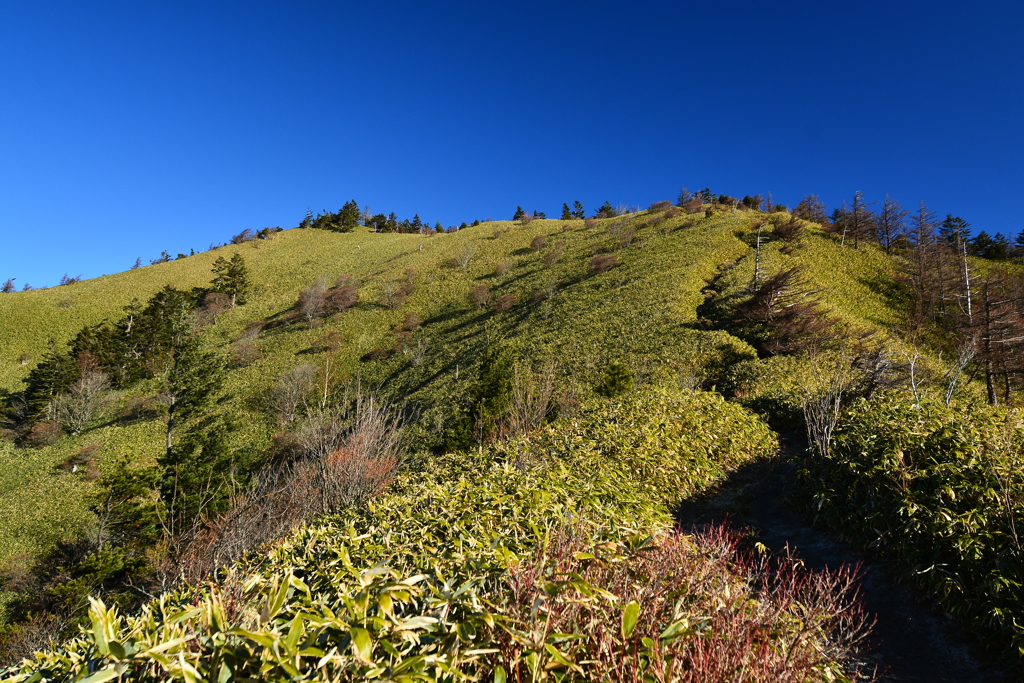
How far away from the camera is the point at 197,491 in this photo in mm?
21016

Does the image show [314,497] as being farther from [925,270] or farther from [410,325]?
[925,270]

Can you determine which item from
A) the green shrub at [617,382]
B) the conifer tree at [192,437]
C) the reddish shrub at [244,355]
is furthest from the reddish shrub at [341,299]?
the green shrub at [617,382]

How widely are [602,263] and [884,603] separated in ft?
136

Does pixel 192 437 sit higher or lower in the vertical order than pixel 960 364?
lower

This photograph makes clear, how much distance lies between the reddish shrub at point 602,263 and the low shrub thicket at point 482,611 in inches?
1575

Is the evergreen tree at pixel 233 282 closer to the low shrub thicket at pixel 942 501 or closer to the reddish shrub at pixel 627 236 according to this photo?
the reddish shrub at pixel 627 236

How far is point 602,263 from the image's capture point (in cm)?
4456

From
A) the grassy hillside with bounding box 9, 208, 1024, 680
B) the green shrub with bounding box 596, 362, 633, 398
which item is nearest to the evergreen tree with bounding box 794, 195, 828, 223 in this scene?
the grassy hillside with bounding box 9, 208, 1024, 680

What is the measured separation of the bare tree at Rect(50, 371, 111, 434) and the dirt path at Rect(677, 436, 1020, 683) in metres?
48.9

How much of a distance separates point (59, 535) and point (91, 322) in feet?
138

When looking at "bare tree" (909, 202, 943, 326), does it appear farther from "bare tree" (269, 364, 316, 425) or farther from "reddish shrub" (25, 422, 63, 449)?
"reddish shrub" (25, 422, 63, 449)

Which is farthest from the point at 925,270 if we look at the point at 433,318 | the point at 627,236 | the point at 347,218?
the point at 347,218

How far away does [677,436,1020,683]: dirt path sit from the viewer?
13.5 ft

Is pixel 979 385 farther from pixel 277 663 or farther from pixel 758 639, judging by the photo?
pixel 277 663
